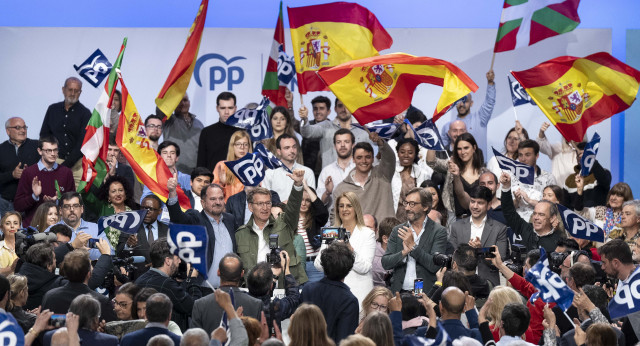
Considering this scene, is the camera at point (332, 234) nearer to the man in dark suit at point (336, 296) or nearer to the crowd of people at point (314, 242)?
the crowd of people at point (314, 242)

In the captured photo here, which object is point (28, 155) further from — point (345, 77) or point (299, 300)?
point (299, 300)

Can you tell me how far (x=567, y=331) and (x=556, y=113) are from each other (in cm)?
448

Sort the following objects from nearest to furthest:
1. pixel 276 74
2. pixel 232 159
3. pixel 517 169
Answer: pixel 517 169
pixel 232 159
pixel 276 74

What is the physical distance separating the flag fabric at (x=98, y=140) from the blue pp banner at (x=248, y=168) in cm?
184

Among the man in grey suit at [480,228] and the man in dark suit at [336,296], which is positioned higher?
the man in grey suit at [480,228]

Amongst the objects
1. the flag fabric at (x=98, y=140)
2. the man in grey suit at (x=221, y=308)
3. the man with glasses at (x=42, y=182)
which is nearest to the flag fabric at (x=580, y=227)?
the man in grey suit at (x=221, y=308)

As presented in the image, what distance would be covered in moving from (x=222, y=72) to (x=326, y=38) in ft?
6.26

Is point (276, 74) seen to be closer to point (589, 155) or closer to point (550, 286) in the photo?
point (589, 155)

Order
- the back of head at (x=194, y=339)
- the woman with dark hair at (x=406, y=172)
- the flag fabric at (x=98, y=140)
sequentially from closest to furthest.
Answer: the back of head at (x=194, y=339), the flag fabric at (x=98, y=140), the woman with dark hair at (x=406, y=172)

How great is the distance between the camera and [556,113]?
11.9m

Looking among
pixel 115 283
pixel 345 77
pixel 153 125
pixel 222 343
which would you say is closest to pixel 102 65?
pixel 153 125

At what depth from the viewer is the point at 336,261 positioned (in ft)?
25.0

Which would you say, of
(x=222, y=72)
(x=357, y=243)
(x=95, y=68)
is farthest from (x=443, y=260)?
(x=222, y=72)

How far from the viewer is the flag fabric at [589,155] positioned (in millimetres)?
11406
